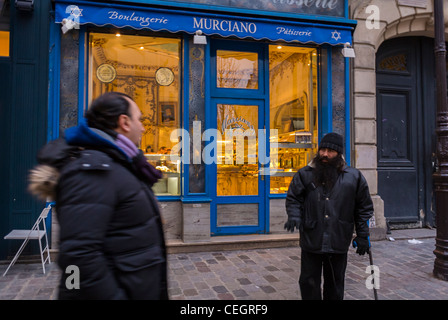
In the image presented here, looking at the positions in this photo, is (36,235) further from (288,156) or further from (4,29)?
(288,156)

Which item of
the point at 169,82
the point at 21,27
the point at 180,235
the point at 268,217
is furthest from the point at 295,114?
the point at 21,27

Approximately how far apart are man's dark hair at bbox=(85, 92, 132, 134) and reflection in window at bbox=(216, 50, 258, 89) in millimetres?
5168

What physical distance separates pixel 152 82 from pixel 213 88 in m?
1.23

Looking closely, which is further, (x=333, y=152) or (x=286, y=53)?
(x=286, y=53)

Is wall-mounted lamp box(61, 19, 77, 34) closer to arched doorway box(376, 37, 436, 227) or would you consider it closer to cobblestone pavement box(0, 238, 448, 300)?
cobblestone pavement box(0, 238, 448, 300)

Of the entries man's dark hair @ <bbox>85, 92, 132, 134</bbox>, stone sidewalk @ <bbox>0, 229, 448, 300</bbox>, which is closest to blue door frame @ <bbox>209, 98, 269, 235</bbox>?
stone sidewalk @ <bbox>0, 229, 448, 300</bbox>

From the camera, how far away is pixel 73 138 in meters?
1.61

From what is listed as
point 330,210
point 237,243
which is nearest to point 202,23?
point 237,243

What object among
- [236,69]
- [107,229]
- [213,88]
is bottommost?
[107,229]

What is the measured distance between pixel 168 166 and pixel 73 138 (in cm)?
491

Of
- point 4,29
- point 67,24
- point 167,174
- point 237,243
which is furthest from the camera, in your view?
point 167,174

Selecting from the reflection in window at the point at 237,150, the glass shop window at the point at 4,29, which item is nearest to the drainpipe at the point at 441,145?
the reflection in window at the point at 237,150

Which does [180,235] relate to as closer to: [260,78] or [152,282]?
[260,78]

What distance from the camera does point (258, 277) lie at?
470 centimetres
